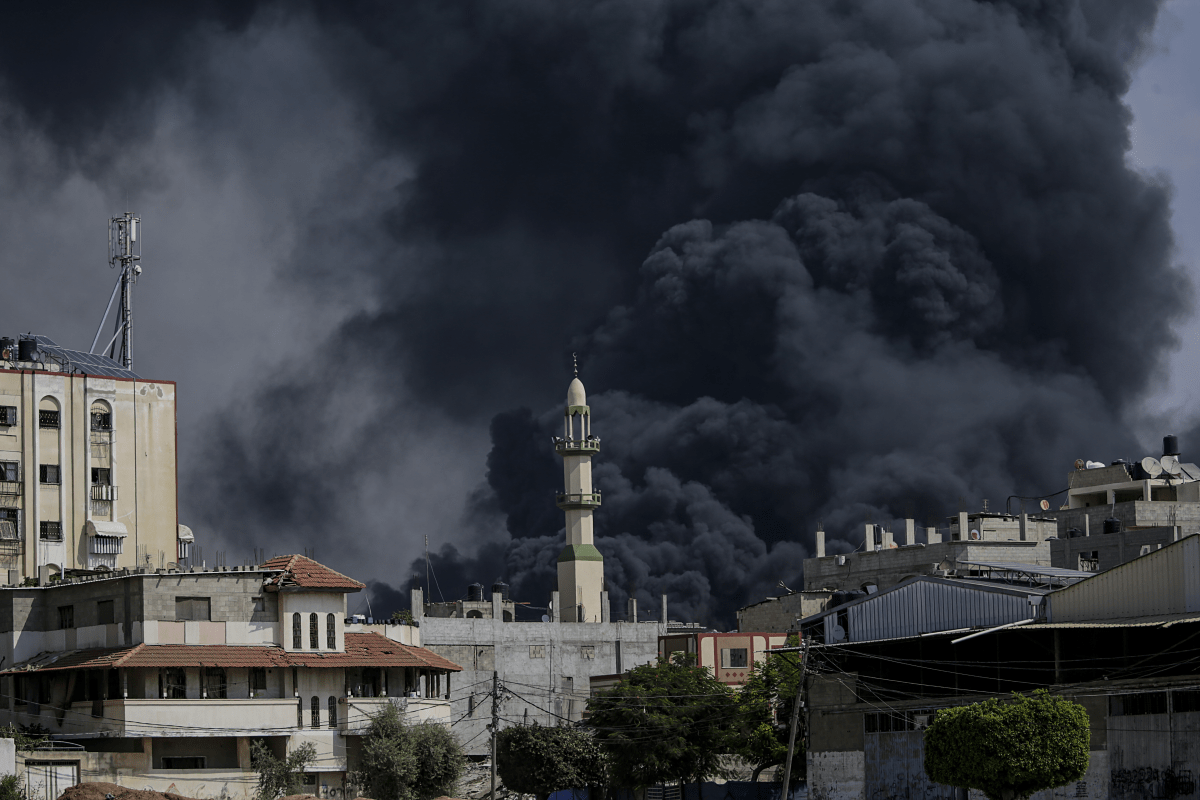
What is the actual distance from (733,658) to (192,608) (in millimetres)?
38770

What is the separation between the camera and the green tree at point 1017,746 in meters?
56.5

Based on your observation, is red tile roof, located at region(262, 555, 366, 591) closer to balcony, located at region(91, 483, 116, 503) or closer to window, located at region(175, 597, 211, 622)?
window, located at region(175, 597, 211, 622)

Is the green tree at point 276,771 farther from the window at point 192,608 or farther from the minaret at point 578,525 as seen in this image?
the minaret at point 578,525

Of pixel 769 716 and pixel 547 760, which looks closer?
pixel 547 760

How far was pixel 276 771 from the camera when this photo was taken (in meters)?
78.6

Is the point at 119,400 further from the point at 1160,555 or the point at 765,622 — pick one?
the point at 1160,555

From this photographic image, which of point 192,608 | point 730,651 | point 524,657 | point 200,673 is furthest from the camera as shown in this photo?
point 524,657

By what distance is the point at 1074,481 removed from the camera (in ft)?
461

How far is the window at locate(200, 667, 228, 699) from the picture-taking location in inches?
3167

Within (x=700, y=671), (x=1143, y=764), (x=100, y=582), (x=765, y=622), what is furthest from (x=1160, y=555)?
(x=765, y=622)

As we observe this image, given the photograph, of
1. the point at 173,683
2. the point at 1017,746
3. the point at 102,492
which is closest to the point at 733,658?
the point at 102,492

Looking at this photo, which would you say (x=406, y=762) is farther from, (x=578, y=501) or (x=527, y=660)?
(x=578, y=501)

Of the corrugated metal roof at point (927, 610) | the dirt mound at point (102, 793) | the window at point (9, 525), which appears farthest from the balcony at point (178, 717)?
the corrugated metal roof at point (927, 610)

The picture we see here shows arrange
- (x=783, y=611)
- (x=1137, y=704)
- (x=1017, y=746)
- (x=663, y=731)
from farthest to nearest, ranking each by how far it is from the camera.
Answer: (x=783, y=611) → (x=663, y=731) → (x=1137, y=704) → (x=1017, y=746)
